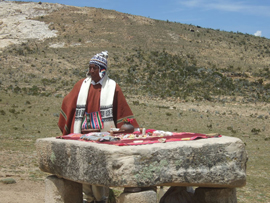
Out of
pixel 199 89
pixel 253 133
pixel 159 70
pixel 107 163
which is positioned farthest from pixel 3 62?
pixel 107 163

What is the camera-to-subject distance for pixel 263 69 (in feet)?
138

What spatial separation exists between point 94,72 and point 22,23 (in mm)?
47878

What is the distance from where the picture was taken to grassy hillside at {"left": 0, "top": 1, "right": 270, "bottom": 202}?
15396mm

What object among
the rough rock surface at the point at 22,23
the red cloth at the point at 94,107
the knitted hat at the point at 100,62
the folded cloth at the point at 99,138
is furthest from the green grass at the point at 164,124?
the rough rock surface at the point at 22,23

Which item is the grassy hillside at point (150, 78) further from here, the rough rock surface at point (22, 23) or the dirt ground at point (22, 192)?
the rough rock surface at point (22, 23)

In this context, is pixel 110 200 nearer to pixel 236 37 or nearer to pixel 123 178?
pixel 123 178

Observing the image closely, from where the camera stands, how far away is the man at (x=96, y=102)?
6.07 metres

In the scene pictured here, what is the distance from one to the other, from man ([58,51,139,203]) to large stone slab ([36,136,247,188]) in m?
1.16

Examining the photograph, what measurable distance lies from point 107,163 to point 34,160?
670cm

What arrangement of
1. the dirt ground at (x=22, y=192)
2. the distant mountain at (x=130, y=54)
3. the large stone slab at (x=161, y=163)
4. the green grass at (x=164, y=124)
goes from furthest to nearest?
the distant mountain at (x=130, y=54)
the green grass at (x=164, y=124)
the dirt ground at (x=22, y=192)
the large stone slab at (x=161, y=163)

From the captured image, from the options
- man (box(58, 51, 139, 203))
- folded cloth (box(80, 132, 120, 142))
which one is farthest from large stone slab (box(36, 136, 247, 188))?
man (box(58, 51, 139, 203))

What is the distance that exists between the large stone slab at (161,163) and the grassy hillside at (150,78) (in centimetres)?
349

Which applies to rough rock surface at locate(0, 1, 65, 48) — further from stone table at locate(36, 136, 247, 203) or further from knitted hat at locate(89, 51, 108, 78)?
stone table at locate(36, 136, 247, 203)

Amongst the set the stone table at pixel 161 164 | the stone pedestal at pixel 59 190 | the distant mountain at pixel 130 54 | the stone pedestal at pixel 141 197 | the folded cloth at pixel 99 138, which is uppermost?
the distant mountain at pixel 130 54
